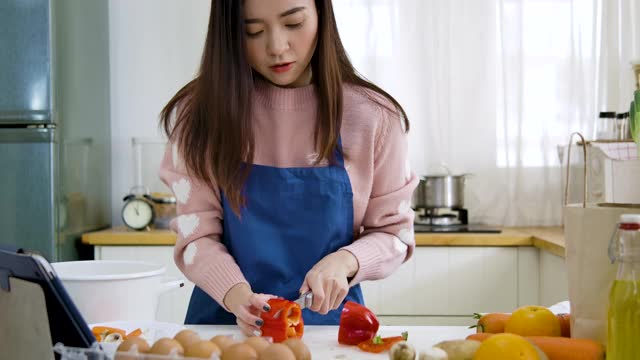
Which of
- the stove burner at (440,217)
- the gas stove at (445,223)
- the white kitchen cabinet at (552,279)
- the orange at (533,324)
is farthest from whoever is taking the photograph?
the stove burner at (440,217)

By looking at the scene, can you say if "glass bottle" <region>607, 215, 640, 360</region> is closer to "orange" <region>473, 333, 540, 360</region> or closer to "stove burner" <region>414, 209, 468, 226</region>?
"orange" <region>473, 333, 540, 360</region>

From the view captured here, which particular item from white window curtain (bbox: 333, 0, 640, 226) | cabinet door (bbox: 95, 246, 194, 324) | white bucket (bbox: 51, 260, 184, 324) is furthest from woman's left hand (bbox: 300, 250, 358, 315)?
white window curtain (bbox: 333, 0, 640, 226)

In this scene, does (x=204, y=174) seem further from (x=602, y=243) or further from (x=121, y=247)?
(x=121, y=247)

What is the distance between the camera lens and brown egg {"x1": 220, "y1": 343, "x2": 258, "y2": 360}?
0.78 metres

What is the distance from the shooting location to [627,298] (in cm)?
81

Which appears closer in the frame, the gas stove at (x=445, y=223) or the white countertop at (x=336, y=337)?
the white countertop at (x=336, y=337)

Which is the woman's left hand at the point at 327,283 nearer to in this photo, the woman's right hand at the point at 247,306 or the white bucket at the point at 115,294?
the woman's right hand at the point at 247,306

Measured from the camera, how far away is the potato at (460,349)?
906 millimetres

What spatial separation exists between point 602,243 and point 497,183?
7.63 feet

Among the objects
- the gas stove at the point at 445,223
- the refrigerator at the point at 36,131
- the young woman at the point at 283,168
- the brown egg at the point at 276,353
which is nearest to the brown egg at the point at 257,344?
the brown egg at the point at 276,353

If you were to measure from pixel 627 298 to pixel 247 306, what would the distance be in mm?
613

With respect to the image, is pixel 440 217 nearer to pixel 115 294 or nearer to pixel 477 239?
pixel 477 239

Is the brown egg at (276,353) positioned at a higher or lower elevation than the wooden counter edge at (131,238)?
A: higher

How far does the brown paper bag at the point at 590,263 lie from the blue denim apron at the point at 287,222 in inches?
21.9
